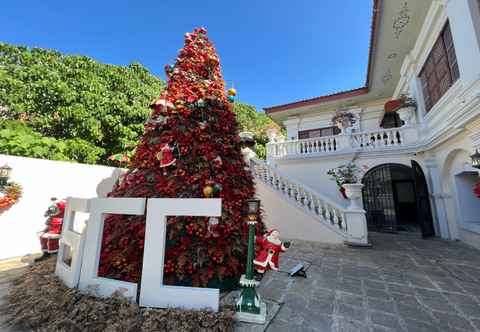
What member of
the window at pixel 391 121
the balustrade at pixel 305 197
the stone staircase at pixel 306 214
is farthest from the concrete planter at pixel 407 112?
the balustrade at pixel 305 197

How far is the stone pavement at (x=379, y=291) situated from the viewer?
179cm

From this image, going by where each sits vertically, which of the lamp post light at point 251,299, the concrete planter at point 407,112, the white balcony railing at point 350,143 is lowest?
the lamp post light at point 251,299

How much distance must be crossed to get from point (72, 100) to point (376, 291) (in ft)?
31.4

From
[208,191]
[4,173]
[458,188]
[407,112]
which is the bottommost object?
[208,191]

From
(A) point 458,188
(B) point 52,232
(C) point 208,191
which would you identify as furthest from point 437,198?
(B) point 52,232

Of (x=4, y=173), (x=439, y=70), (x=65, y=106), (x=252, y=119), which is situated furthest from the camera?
(x=252, y=119)

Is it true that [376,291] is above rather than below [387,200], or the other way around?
below

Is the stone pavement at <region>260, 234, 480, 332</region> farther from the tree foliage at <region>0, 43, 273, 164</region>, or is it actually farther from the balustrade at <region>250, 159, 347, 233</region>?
the tree foliage at <region>0, 43, 273, 164</region>

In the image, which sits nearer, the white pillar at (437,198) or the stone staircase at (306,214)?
the stone staircase at (306,214)

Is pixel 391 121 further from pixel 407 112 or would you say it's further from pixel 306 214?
pixel 306 214

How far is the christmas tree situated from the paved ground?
0.86 meters

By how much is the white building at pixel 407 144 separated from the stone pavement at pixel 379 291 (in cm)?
113

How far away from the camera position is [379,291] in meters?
2.37

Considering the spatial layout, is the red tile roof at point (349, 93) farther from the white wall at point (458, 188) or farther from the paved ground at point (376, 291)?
the paved ground at point (376, 291)
